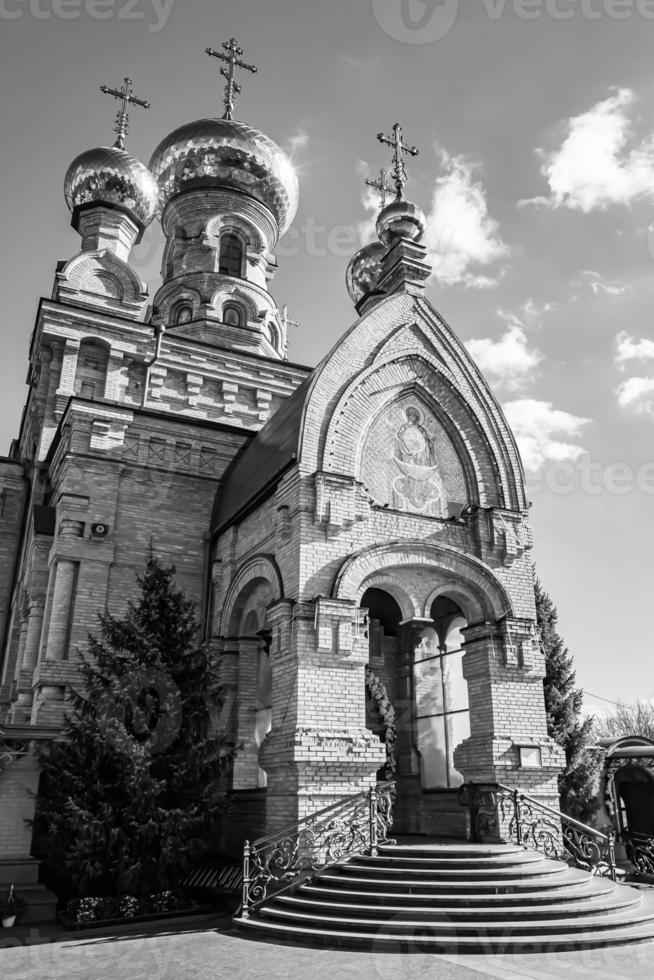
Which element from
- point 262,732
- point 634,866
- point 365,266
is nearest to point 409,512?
point 262,732

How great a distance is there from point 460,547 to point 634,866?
5890 mm

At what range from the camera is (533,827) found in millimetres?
9078

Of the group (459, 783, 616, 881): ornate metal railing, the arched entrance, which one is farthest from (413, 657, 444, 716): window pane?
(459, 783, 616, 881): ornate metal railing

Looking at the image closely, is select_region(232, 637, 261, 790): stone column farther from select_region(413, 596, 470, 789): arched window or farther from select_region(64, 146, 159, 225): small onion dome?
select_region(64, 146, 159, 225): small onion dome

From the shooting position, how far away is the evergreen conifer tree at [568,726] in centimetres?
1556

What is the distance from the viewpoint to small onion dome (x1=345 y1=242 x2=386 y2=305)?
A: 17.4 m

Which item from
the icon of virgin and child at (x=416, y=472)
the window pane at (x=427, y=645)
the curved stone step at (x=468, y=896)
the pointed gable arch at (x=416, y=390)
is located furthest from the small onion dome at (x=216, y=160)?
the curved stone step at (x=468, y=896)

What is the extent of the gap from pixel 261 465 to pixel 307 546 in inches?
101

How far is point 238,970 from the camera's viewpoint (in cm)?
605

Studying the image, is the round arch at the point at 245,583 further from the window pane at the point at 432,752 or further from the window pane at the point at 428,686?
the window pane at the point at 432,752

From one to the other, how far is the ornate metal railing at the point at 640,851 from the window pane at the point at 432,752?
3.33 metres

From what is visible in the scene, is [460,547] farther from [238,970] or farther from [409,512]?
[238,970]

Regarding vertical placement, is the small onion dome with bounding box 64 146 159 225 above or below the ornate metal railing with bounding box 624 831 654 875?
above

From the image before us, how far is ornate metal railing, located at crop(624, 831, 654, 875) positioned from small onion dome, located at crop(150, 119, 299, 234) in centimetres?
1723
